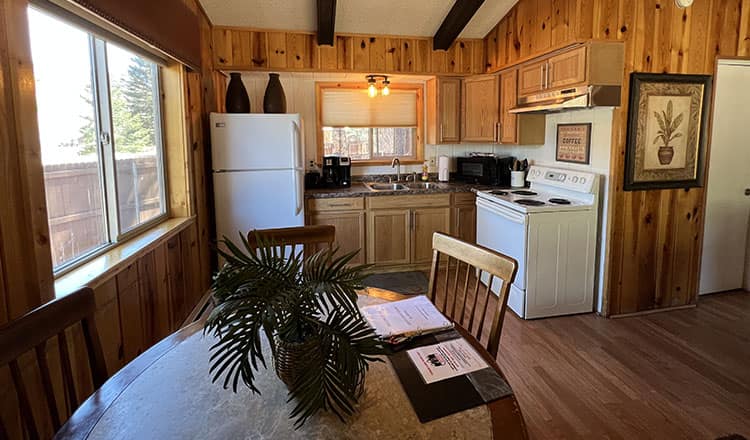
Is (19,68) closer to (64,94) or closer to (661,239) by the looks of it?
(64,94)

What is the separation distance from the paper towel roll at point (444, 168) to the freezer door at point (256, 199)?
181 centimetres

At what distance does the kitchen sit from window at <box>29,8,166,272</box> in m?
0.01

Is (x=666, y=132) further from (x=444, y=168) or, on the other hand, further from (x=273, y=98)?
(x=273, y=98)

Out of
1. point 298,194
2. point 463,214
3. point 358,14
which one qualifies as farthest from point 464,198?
Answer: point 358,14

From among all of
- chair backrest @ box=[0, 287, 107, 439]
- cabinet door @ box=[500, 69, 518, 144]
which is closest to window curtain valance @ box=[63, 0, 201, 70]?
chair backrest @ box=[0, 287, 107, 439]

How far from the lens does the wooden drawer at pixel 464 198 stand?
4.43 meters

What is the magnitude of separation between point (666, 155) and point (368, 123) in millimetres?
2779

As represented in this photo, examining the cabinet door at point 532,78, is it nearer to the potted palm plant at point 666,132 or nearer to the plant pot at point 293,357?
the potted palm plant at point 666,132

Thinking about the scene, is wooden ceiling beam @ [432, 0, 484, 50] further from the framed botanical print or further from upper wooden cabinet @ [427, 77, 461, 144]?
the framed botanical print

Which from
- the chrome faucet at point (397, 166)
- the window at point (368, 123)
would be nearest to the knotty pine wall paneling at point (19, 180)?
the window at point (368, 123)

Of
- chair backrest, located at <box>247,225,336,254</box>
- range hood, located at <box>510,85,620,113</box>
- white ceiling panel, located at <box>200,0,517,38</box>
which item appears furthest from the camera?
white ceiling panel, located at <box>200,0,517,38</box>

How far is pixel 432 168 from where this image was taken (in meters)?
5.05

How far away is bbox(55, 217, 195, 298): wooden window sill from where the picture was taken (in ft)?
5.61

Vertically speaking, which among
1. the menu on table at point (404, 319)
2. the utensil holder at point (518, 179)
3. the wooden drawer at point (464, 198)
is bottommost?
the menu on table at point (404, 319)
